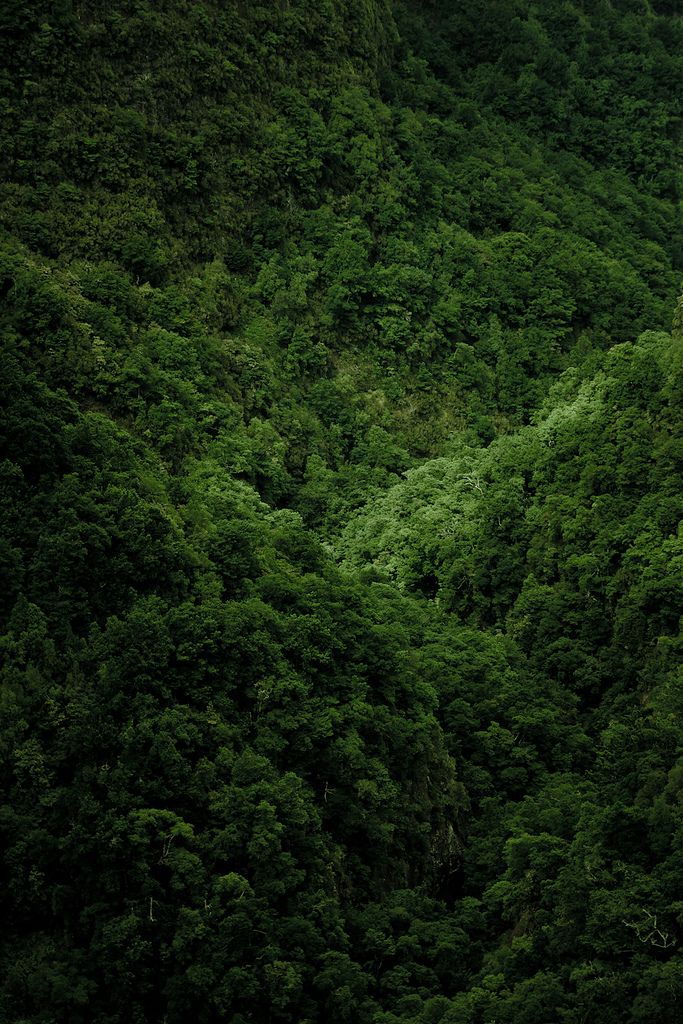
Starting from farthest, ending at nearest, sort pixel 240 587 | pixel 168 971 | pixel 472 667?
1. pixel 472 667
2. pixel 240 587
3. pixel 168 971

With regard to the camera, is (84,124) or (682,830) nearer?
(682,830)

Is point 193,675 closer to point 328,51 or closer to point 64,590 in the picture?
point 64,590

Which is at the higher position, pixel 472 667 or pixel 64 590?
pixel 472 667

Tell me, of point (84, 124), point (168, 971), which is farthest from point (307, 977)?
point (84, 124)

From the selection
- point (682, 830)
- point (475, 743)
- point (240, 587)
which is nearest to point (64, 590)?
point (240, 587)

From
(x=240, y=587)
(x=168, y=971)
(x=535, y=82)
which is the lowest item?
(x=168, y=971)

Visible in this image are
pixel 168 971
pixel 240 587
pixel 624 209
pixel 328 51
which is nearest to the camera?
pixel 168 971
